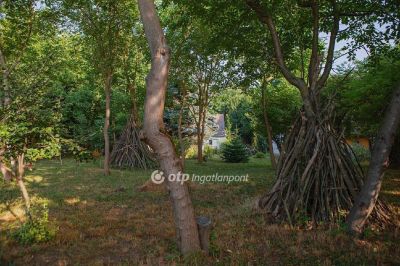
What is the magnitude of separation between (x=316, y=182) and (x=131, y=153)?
1442 centimetres

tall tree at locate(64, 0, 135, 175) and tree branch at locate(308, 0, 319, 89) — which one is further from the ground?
tall tree at locate(64, 0, 135, 175)

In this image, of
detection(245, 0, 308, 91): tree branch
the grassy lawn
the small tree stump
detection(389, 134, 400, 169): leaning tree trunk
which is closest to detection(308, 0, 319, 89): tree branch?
detection(245, 0, 308, 91): tree branch

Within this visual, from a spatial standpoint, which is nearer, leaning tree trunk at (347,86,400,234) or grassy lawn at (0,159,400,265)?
grassy lawn at (0,159,400,265)

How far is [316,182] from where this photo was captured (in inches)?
295

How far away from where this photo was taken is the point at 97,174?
657 inches

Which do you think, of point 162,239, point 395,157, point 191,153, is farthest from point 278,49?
point 191,153

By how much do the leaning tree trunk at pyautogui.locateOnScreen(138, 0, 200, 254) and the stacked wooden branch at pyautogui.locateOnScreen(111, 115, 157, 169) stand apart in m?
14.6

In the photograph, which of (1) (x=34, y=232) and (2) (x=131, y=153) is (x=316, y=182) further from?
(2) (x=131, y=153)

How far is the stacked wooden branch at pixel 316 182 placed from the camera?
23.8ft

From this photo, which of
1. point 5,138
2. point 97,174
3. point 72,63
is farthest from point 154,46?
point 72,63

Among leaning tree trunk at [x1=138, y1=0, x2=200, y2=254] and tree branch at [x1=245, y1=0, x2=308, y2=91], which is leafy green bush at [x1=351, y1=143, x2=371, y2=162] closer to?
tree branch at [x1=245, y1=0, x2=308, y2=91]

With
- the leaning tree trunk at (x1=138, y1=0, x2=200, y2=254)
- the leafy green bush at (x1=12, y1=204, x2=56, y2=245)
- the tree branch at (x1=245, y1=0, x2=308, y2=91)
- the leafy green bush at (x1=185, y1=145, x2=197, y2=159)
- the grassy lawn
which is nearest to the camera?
the leaning tree trunk at (x1=138, y1=0, x2=200, y2=254)

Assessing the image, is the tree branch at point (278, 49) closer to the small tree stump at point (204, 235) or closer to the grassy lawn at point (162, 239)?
the grassy lawn at point (162, 239)

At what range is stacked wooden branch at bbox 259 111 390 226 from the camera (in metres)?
7.27
